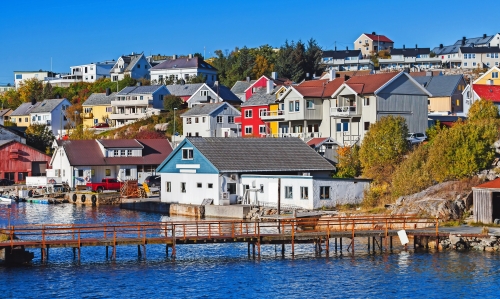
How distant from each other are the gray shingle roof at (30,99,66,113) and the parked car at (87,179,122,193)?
188 ft

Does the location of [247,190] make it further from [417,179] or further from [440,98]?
[440,98]

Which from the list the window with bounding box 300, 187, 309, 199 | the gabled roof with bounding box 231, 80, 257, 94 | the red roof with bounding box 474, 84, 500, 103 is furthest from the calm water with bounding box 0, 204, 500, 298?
the gabled roof with bounding box 231, 80, 257, 94

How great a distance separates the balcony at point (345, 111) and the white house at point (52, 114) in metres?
69.7

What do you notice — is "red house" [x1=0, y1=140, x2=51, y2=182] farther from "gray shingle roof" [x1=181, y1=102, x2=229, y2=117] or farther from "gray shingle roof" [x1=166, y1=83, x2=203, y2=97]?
"gray shingle roof" [x1=166, y1=83, x2=203, y2=97]

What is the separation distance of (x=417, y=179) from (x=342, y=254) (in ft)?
43.9

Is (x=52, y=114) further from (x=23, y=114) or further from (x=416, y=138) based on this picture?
(x=416, y=138)

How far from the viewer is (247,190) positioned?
6297cm

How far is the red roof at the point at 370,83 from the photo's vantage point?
7600cm

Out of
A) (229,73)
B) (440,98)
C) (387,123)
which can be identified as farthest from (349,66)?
(387,123)

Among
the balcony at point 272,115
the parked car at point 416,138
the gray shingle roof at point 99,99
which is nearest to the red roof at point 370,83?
the parked car at point 416,138

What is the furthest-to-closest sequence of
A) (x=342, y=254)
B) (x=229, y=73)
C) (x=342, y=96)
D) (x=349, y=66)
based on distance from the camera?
1. (x=349, y=66)
2. (x=229, y=73)
3. (x=342, y=96)
4. (x=342, y=254)

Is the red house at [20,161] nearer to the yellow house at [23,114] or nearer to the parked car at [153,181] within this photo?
the parked car at [153,181]

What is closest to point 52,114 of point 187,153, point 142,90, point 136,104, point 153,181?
point 142,90

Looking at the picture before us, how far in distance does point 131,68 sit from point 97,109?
886 inches
